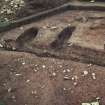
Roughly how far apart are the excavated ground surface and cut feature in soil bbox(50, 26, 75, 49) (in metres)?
0.06

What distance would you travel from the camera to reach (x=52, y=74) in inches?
159

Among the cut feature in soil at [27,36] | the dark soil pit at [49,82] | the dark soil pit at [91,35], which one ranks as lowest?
the dark soil pit at [49,82]

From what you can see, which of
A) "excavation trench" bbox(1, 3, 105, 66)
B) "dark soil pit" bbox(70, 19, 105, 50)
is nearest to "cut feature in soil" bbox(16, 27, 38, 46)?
"excavation trench" bbox(1, 3, 105, 66)

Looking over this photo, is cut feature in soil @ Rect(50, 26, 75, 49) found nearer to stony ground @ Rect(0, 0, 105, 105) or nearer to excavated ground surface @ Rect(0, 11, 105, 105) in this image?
excavated ground surface @ Rect(0, 11, 105, 105)

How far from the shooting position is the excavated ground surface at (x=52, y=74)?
3.75 m

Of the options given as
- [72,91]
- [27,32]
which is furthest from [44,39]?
[72,91]

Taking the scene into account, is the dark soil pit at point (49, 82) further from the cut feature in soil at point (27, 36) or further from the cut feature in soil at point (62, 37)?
the cut feature in soil at point (27, 36)

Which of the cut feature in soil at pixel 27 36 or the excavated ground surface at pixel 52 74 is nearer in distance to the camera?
the excavated ground surface at pixel 52 74

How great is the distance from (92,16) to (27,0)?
1219 millimetres

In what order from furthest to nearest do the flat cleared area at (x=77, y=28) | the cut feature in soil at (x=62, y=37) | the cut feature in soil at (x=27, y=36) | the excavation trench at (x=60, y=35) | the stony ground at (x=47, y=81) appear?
the cut feature in soil at (x=27, y=36) < the cut feature in soil at (x=62, y=37) < the flat cleared area at (x=77, y=28) < the excavation trench at (x=60, y=35) < the stony ground at (x=47, y=81)

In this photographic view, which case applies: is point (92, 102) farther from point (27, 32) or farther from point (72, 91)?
point (27, 32)

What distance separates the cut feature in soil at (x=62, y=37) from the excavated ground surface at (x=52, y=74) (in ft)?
0.18

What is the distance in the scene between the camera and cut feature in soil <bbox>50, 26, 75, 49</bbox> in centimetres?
460

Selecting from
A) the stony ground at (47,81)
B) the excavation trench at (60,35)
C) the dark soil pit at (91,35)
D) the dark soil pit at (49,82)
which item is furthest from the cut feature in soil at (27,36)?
the dark soil pit at (91,35)
